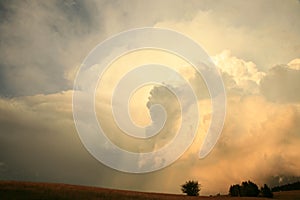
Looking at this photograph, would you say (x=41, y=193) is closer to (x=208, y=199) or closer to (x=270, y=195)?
(x=208, y=199)

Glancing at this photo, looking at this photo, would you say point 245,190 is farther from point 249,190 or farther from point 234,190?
point 234,190

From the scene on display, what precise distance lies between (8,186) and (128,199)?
16.2 m

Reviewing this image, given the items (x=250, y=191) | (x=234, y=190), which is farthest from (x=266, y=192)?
(x=234, y=190)

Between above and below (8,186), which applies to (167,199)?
below

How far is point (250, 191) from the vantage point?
5416cm

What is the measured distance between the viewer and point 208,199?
43.8 m

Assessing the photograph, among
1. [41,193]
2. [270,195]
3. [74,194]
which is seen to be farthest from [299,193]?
[41,193]

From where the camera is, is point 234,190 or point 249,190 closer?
point 249,190

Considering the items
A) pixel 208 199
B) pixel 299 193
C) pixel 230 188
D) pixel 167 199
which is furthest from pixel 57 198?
pixel 299 193

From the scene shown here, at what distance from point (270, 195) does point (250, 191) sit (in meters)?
3.72

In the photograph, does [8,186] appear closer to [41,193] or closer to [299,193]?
[41,193]

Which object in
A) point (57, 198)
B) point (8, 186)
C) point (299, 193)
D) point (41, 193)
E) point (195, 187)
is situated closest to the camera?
point (57, 198)

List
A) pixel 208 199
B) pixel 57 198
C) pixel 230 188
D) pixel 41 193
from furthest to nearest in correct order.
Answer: pixel 230 188 < pixel 208 199 < pixel 41 193 < pixel 57 198

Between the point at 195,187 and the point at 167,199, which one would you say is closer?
the point at 167,199
